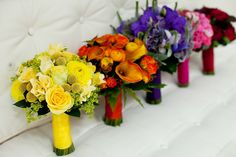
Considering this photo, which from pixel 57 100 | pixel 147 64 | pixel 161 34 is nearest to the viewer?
pixel 57 100

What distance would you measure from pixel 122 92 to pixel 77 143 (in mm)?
224

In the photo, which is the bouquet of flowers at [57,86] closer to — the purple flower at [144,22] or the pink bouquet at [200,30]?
the purple flower at [144,22]

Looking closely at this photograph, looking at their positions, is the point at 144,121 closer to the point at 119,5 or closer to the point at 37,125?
the point at 37,125

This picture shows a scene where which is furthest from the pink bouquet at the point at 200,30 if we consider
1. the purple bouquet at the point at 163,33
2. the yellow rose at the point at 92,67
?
the yellow rose at the point at 92,67

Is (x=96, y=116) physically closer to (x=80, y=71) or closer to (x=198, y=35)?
(x=80, y=71)

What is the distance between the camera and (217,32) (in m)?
1.59

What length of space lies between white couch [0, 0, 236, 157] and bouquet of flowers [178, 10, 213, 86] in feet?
0.38

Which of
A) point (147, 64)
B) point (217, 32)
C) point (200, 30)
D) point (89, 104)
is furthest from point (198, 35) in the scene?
point (89, 104)

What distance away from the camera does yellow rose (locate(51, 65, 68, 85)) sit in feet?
3.16

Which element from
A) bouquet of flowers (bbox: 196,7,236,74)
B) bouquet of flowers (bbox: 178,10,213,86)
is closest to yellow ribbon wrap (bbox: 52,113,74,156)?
bouquet of flowers (bbox: 178,10,213,86)

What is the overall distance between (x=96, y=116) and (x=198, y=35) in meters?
0.57

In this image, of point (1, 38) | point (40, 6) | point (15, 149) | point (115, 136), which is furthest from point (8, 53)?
point (115, 136)

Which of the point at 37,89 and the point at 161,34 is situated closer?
the point at 37,89

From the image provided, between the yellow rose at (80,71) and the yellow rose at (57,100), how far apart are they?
6 centimetres
